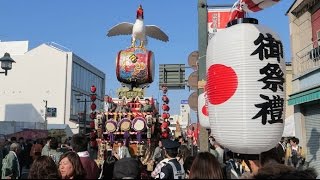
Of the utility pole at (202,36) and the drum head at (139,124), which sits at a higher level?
the utility pole at (202,36)

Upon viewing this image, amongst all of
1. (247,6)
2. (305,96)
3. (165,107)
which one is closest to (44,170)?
(247,6)

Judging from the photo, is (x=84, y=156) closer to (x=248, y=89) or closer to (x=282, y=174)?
(x=248, y=89)

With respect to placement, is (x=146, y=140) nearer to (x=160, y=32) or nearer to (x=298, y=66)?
(x=160, y=32)

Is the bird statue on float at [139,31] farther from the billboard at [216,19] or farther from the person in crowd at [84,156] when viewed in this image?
the person in crowd at [84,156]

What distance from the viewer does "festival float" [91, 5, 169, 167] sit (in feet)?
44.9

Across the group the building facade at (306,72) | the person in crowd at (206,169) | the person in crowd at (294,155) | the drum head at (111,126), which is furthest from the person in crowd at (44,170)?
the building facade at (306,72)

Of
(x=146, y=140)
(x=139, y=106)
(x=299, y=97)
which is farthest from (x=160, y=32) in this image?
(x=299, y=97)

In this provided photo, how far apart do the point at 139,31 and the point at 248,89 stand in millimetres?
11112

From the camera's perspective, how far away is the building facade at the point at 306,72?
14023mm

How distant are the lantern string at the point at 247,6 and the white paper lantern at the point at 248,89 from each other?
1.49 ft

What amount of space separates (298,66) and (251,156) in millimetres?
11231

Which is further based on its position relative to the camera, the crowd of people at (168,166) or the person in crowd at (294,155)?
the person in crowd at (294,155)

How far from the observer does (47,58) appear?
5359 centimetres

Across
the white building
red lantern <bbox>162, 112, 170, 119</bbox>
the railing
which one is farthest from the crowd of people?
the white building
